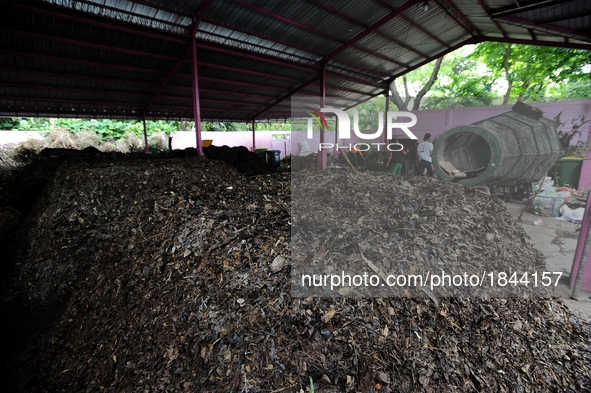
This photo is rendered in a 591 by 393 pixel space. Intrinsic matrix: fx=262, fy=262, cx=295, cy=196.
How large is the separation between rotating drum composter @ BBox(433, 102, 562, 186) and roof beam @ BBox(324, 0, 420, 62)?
12.0ft

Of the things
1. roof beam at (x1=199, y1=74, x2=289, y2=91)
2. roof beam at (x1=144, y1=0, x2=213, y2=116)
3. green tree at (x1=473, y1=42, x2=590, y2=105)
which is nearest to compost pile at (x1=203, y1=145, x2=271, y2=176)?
roof beam at (x1=199, y1=74, x2=289, y2=91)

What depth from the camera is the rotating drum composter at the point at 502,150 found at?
3789 mm

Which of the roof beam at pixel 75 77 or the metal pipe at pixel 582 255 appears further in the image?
the roof beam at pixel 75 77

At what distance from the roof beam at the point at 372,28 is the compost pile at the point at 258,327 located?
19.6 ft

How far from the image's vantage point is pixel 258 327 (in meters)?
1.56

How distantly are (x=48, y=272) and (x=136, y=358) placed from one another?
2626 millimetres

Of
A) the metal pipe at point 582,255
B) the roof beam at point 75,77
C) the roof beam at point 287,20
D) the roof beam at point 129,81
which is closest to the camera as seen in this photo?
the metal pipe at point 582,255

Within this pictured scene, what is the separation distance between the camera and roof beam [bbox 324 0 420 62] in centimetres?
652

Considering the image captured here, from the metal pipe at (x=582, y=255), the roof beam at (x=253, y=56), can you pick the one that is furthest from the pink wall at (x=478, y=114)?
the roof beam at (x=253, y=56)

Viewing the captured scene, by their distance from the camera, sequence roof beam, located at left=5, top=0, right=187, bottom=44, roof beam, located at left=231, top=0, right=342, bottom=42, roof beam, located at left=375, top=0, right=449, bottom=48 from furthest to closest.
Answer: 1. roof beam, located at left=375, top=0, right=449, bottom=48
2. roof beam, located at left=231, top=0, right=342, bottom=42
3. roof beam, located at left=5, top=0, right=187, bottom=44

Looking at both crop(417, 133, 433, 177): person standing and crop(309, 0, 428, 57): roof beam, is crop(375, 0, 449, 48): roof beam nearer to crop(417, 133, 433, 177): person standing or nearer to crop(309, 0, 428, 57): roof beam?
crop(309, 0, 428, 57): roof beam

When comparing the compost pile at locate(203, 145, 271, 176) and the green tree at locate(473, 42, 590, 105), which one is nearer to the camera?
the green tree at locate(473, 42, 590, 105)

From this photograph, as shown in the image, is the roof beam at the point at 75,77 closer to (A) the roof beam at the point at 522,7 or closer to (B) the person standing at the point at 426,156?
(B) the person standing at the point at 426,156

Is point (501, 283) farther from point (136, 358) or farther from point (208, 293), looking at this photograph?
point (136, 358)
